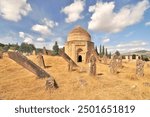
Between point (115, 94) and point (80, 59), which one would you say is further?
point (80, 59)

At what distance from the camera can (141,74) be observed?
14.6 metres

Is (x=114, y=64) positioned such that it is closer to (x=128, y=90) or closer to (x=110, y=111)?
(x=128, y=90)

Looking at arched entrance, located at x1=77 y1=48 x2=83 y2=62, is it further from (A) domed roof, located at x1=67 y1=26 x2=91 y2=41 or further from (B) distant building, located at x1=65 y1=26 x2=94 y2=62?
(A) domed roof, located at x1=67 y1=26 x2=91 y2=41

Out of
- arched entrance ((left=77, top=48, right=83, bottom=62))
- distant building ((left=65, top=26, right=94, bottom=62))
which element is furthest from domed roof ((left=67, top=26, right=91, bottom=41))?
arched entrance ((left=77, top=48, right=83, bottom=62))

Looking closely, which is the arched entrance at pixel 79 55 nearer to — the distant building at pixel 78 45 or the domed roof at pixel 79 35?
the distant building at pixel 78 45

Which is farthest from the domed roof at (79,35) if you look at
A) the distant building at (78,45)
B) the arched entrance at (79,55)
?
the arched entrance at (79,55)

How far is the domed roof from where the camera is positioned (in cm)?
3789

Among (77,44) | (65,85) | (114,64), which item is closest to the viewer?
(65,85)

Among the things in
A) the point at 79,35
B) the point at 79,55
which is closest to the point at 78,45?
the point at 79,55

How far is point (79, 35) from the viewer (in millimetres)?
38125

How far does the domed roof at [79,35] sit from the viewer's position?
37891 millimetres

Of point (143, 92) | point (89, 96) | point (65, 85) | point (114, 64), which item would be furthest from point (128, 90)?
point (114, 64)

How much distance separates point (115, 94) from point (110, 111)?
2.86m

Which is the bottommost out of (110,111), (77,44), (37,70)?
(110,111)
